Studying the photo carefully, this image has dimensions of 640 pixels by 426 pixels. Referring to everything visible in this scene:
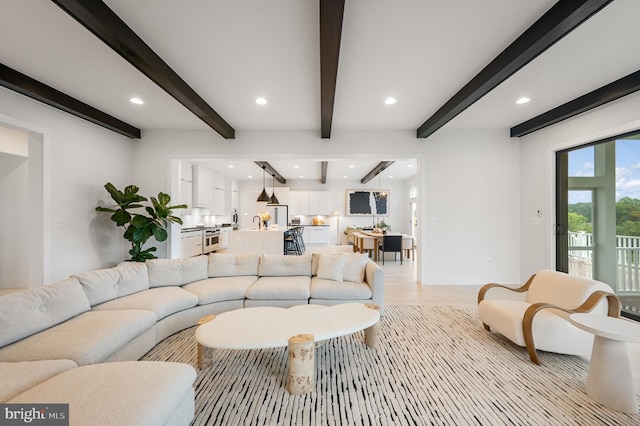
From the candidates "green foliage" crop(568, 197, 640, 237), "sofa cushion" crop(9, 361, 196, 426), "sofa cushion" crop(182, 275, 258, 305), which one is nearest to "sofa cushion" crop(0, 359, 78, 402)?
"sofa cushion" crop(9, 361, 196, 426)

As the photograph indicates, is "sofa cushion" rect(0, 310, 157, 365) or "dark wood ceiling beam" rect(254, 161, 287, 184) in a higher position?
"dark wood ceiling beam" rect(254, 161, 287, 184)

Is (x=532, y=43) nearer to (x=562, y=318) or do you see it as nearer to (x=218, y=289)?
(x=562, y=318)

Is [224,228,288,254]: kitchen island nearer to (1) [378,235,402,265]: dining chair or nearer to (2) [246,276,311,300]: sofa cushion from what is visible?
(1) [378,235,402,265]: dining chair

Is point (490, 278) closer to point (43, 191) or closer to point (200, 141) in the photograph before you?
point (200, 141)

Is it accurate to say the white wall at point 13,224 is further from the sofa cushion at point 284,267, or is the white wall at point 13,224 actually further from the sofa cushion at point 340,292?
the sofa cushion at point 340,292

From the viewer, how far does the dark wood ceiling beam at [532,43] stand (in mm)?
1972

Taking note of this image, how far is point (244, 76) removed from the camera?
3188 millimetres

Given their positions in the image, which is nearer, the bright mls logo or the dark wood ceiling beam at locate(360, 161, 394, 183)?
the bright mls logo

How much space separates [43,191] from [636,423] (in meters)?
6.27

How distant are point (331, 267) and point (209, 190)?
5922 millimetres

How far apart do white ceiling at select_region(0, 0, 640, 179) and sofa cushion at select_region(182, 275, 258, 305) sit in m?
2.48

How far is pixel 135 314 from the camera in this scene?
2322 millimetres

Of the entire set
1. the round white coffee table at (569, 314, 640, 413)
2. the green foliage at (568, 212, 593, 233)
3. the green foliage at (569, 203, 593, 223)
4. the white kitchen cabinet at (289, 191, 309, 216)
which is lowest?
the round white coffee table at (569, 314, 640, 413)

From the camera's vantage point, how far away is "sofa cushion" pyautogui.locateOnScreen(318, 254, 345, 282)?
346 centimetres
